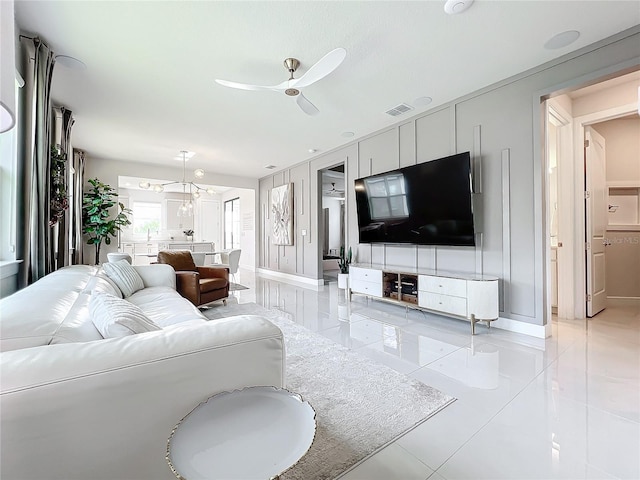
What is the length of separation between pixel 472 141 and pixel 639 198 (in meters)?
3.09

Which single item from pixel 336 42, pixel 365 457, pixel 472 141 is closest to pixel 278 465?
pixel 365 457

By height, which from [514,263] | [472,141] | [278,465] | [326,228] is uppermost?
[472,141]

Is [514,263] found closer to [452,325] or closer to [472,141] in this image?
Result: [452,325]

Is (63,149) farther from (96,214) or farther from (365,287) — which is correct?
(365,287)

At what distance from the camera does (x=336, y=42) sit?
8.42 feet

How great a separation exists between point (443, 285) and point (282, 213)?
4.66 meters

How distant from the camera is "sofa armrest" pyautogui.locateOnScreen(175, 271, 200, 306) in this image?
3895mm

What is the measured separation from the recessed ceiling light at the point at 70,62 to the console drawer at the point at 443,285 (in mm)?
4316

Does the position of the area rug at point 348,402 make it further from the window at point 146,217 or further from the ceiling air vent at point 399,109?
the window at point 146,217

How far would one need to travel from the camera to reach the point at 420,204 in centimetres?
395

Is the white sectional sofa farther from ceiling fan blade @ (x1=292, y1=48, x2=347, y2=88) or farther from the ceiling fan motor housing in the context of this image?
the ceiling fan motor housing

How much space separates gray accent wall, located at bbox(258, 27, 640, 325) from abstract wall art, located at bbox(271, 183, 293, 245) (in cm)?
313

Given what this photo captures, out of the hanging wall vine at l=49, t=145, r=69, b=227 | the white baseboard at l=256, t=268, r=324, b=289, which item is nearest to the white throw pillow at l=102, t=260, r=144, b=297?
the hanging wall vine at l=49, t=145, r=69, b=227

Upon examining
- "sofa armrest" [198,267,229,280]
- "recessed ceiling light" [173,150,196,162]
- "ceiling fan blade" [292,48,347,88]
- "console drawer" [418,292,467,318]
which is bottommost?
"console drawer" [418,292,467,318]
